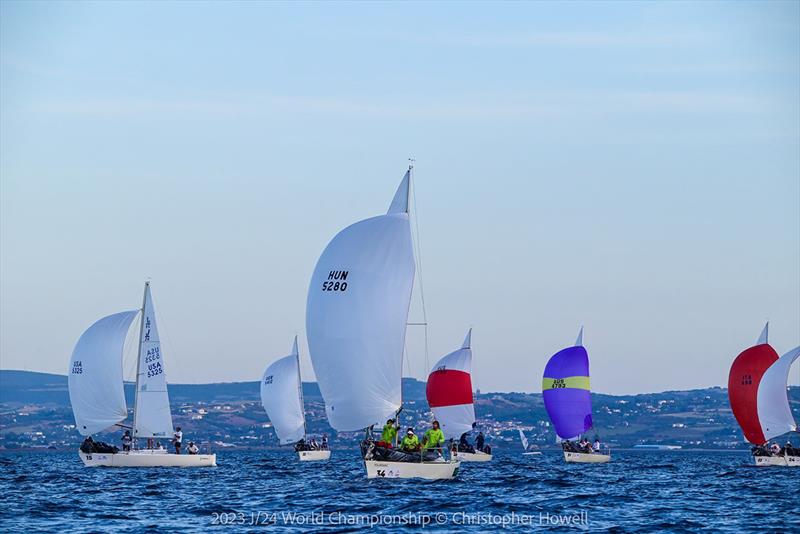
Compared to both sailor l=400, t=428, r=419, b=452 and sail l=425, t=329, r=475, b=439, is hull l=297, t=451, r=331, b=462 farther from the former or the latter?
sailor l=400, t=428, r=419, b=452

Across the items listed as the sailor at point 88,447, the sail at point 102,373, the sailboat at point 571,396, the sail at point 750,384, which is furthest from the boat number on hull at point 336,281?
the sailboat at point 571,396

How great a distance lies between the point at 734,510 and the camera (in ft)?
135

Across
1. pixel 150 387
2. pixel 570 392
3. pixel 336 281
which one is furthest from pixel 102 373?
pixel 570 392

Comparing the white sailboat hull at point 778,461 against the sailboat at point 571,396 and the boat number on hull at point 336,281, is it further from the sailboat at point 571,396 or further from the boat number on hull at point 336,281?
the boat number on hull at point 336,281

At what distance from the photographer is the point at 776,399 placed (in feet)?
230

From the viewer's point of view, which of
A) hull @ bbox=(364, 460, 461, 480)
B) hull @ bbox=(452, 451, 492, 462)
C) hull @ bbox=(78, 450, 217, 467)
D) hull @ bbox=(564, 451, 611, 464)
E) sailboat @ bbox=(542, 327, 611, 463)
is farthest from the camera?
hull @ bbox=(452, 451, 492, 462)

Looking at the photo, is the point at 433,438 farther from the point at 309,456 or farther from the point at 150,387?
the point at 309,456

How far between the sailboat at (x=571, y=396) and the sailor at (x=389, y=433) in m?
37.8

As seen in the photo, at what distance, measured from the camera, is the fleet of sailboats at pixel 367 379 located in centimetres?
→ 4869

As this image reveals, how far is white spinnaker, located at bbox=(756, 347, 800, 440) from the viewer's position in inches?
2734

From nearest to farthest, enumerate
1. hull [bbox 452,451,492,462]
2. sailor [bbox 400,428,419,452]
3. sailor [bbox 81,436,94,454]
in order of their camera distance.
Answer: sailor [bbox 400,428,419,452]
sailor [bbox 81,436,94,454]
hull [bbox 452,451,492,462]

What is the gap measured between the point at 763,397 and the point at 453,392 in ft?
79.2

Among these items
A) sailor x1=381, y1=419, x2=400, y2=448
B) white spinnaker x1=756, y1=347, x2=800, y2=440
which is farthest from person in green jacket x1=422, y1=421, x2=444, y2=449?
white spinnaker x1=756, y1=347, x2=800, y2=440

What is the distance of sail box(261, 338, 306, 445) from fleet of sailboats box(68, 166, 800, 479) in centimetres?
8
